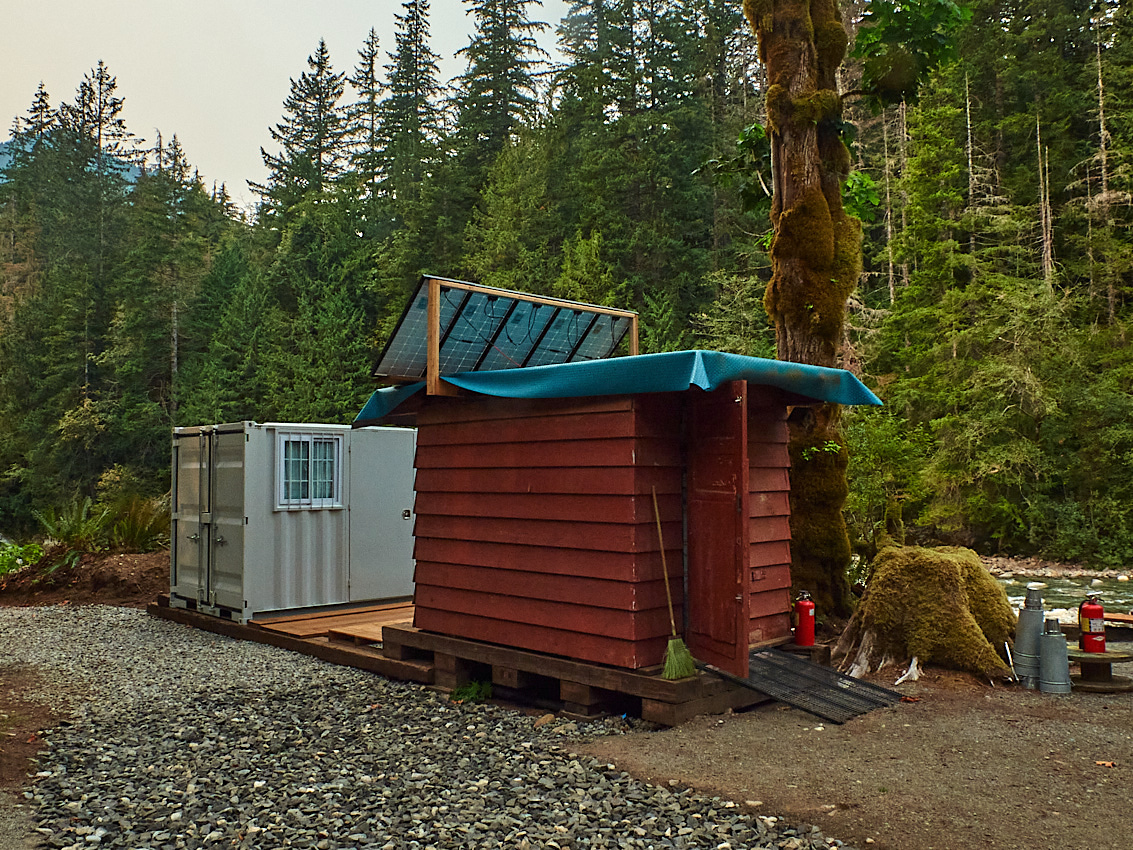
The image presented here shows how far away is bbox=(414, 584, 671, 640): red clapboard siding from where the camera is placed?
5320mm

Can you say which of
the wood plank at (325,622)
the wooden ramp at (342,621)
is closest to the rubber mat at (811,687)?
the wooden ramp at (342,621)

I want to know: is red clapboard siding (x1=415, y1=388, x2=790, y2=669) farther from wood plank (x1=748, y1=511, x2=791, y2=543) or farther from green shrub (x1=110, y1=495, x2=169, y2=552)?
green shrub (x1=110, y1=495, x2=169, y2=552)

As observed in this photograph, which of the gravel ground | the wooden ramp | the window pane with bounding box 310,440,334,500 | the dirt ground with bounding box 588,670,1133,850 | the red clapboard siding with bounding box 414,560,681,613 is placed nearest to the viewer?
the dirt ground with bounding box 588,670,1133,850

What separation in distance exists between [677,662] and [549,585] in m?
1.07

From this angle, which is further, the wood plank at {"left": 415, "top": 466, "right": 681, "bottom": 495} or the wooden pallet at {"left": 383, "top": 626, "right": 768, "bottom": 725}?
the wood plank at {"left": 415, "top": 466, "right": 681, "bottom": 495}

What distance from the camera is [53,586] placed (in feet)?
39.9

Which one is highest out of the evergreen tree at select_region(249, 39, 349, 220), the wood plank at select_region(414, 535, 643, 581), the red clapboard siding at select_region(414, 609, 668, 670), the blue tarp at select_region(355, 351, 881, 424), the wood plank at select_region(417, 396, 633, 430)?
the evergreen tree at select_region(249, 39, 349, 220)

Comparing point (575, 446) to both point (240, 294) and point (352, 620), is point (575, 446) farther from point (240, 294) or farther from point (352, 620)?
point (240, 294)

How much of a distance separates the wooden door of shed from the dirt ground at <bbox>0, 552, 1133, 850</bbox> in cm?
53

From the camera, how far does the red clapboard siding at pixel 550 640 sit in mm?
5320

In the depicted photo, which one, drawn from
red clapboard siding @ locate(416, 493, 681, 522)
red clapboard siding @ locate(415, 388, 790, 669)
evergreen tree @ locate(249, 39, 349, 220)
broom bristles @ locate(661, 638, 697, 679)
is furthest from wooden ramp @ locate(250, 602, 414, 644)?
evergreen tree @ locate(249, 39, 349, 220)

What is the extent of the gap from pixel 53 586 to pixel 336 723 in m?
8.77

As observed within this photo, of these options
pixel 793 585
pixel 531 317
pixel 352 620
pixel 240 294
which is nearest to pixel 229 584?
pixel 352 620

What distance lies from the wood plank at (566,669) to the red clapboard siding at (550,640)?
0.05 meters
